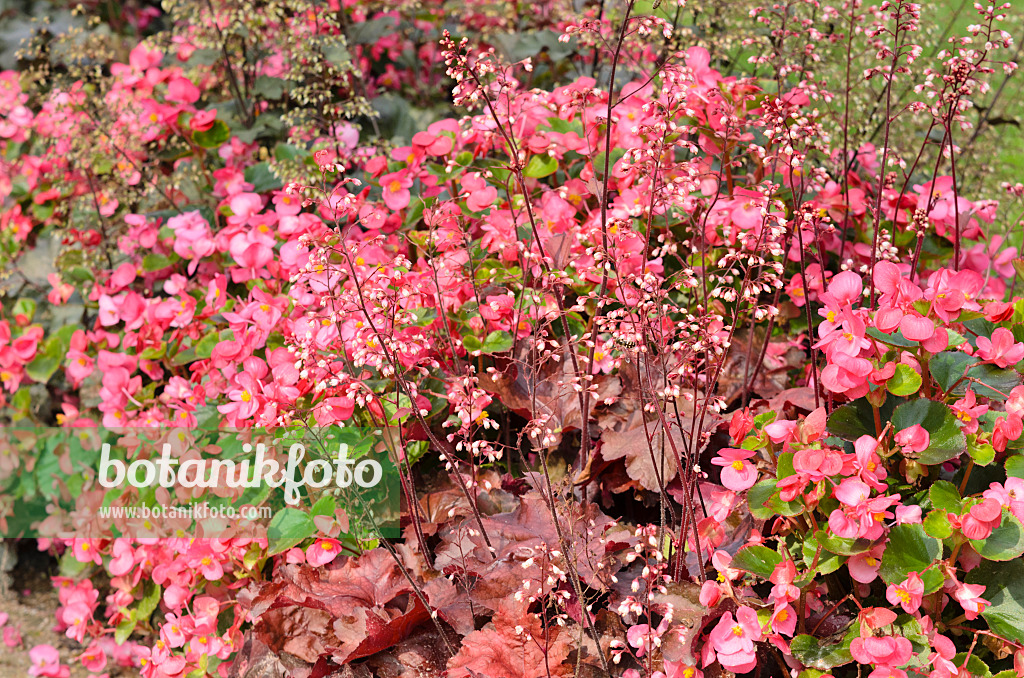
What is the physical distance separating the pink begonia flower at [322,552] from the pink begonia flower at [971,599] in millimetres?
1062

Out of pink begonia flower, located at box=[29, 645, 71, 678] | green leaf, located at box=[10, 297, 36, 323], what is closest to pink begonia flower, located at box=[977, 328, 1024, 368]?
pink begonia flower, located at box=[29, 645, 71, 678]

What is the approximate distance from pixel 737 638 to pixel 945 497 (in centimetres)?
37

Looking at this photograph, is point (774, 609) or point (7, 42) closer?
point (774, 609)

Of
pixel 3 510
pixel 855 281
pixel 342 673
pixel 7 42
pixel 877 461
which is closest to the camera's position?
pixel 877 461

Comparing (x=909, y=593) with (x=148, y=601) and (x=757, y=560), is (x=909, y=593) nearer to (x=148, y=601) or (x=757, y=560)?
(x=757, y=560)

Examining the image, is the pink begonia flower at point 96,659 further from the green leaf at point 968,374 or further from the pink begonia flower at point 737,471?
the green leaf at point 968,374

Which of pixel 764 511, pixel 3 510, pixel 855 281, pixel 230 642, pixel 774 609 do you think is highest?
pixel 855 281

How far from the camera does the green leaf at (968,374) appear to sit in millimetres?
1238

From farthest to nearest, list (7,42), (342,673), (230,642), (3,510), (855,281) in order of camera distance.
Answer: (7,42)
(3,510)
(230,642)
(342,673)
(855,281)

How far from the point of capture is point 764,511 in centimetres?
119

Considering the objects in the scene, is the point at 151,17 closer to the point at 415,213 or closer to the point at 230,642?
the point at 415,213

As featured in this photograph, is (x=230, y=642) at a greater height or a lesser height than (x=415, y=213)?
lesser

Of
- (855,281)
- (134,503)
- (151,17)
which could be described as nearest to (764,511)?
(855,281)

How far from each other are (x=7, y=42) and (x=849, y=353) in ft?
12.7
